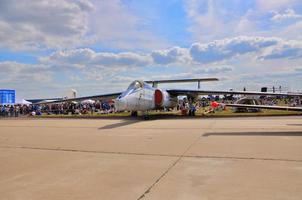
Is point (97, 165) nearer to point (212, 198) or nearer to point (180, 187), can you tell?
point (180, 187)

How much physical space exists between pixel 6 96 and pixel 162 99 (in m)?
37.2

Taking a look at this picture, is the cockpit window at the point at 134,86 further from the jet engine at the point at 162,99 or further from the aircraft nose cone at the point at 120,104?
the jet engine at the point at 162,99

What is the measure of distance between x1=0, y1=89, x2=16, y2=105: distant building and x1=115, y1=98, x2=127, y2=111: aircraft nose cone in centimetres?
3996

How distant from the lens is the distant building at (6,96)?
5525 centimetres

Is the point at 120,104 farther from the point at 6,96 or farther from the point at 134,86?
the point at 6,96

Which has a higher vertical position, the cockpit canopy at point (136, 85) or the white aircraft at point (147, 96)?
the cockpit canopy at point (136, 85)

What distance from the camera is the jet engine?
91.3 ft

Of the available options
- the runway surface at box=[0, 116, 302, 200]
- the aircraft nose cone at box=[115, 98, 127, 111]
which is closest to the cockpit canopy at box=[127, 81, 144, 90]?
the aircraft nose cone at box=[115, 98, 127, 111]

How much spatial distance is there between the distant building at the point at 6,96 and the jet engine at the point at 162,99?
114 ft

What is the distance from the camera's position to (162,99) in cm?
2856

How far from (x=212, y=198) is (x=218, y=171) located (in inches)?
73.0

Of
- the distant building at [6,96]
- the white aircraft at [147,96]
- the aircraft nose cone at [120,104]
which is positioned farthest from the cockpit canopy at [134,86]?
the distant building at [6,96]

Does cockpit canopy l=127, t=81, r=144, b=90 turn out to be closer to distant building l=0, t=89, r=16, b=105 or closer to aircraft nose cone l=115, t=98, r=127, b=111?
aircraft nose cone l=115, t=98, r=127, b=111

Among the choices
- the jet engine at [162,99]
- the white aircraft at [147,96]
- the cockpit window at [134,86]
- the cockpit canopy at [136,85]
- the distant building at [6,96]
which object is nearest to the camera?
the white aircraft at [147,96]
